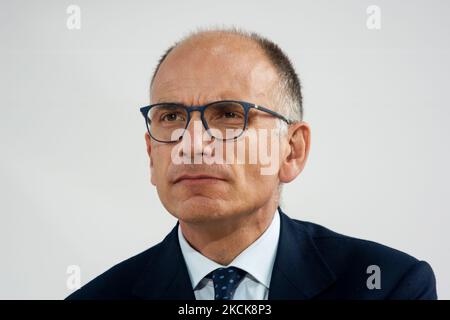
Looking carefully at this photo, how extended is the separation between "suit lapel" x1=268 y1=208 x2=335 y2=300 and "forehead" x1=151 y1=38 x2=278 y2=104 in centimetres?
52

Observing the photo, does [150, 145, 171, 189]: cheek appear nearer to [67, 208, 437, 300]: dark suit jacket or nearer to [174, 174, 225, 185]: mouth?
[174, 174, 225, 185]: mouth

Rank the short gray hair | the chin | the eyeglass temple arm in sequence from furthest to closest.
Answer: the short gray hair
the eyeglass temple arm
the chin

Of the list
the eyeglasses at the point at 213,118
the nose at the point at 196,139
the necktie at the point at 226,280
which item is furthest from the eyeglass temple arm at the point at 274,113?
the necktie at the point at 226,280

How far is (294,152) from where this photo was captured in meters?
2.18

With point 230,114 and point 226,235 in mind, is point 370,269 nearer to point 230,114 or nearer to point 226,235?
point 226,235

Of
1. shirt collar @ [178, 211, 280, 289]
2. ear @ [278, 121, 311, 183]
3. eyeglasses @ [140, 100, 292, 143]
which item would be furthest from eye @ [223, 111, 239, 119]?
shirt collar @ [178, 211, 280, 289]

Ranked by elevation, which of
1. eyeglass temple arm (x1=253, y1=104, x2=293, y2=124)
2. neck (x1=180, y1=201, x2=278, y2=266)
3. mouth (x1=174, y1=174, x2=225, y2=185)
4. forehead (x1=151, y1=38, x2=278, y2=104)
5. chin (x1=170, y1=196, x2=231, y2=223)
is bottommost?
neck (x1=180, y1=201, x2=278, y2=266)

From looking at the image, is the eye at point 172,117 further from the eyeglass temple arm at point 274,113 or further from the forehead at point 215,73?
the eyeglass temple arm at point 274,113

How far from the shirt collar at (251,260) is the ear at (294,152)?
0.20 m

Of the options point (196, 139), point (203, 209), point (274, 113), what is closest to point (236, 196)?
point (203, 209)

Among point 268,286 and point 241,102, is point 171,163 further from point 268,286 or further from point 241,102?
point 268,286

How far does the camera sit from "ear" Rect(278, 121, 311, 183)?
2131mm

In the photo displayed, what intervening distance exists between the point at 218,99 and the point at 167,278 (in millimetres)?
648

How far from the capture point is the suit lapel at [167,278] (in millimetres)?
2033
